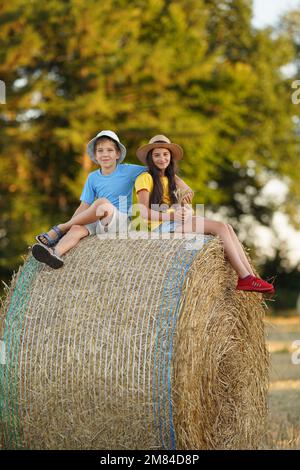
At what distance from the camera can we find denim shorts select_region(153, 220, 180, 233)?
5.96 metres

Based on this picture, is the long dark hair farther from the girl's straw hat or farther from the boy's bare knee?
the boy's bare knee

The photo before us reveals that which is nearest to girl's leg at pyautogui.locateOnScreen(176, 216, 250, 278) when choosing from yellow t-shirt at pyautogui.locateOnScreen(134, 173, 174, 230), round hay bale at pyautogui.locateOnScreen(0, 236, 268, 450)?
round hay bale at pyautogui.locateOnScreen(0, 236, 268, 450)

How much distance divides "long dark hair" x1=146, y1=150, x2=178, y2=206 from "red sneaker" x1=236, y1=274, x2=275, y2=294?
2.65ft

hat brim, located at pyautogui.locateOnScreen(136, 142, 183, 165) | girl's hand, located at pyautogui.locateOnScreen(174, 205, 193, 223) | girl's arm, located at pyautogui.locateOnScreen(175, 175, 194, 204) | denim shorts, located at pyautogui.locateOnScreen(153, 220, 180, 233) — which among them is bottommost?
denim shorts, located at pyautogui.locateOnScreen(153, 220, 180, 233)

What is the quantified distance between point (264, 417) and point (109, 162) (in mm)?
2382

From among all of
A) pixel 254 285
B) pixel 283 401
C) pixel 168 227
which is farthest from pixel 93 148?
pixel 283 401

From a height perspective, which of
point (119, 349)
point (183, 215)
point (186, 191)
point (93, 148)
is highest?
point (93, 148)

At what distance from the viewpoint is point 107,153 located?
21.4 feet

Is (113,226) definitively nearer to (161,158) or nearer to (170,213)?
(170,213)

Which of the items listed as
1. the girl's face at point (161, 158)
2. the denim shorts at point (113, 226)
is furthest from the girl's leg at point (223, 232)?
the girl's face at point (161, 158)

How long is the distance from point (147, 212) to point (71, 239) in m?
0.60

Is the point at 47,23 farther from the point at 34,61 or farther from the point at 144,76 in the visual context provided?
the point at 144,76
